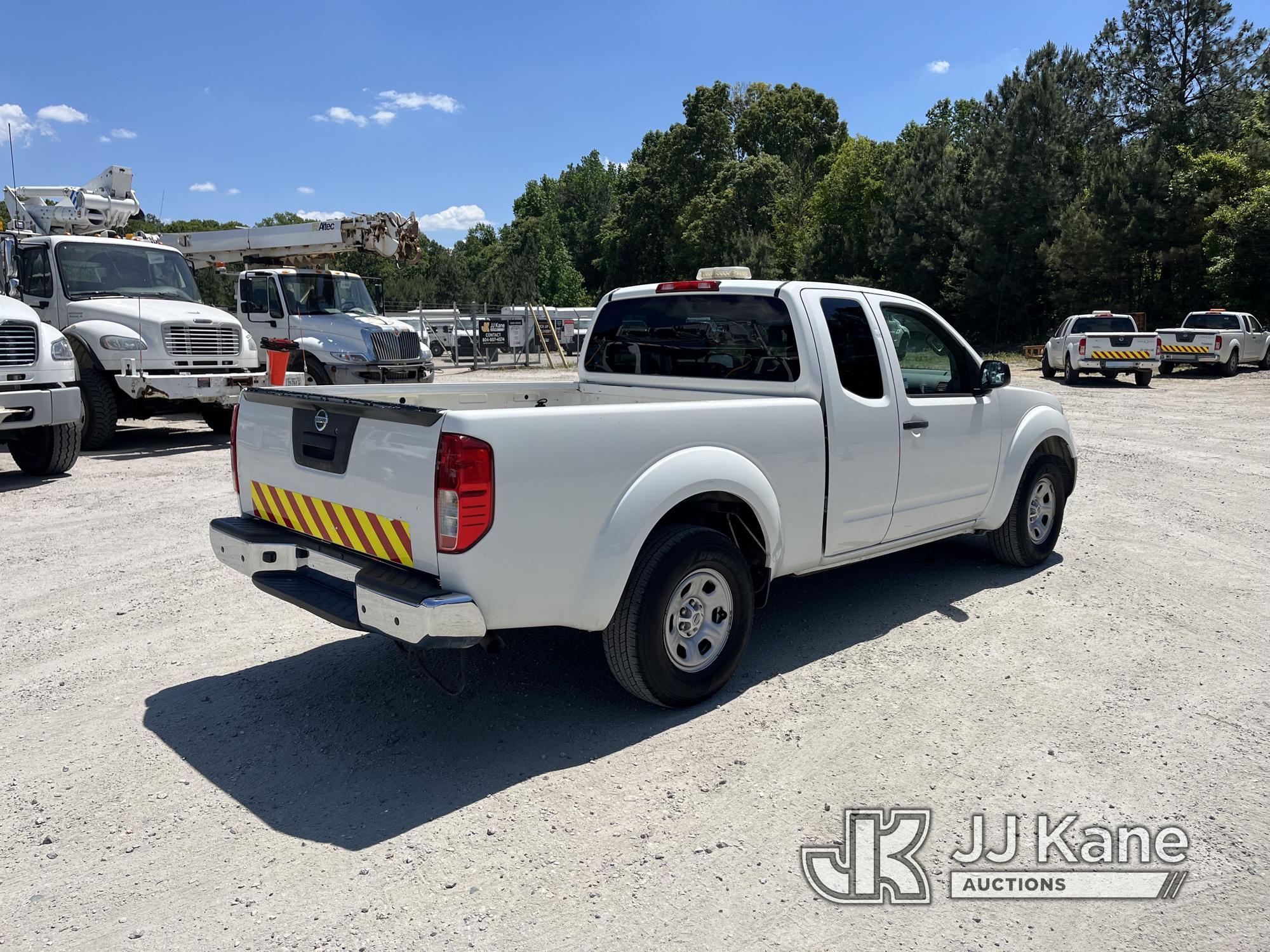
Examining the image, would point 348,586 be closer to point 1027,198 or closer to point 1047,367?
point 1047,367

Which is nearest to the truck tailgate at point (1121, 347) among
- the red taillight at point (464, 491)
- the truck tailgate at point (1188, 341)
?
the truck tailgate at point (1188, 341)

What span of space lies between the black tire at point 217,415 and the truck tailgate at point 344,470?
9481 millimetres

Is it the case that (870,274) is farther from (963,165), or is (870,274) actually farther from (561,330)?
(561,330)

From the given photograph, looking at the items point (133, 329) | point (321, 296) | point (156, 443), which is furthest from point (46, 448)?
point (321, 296)

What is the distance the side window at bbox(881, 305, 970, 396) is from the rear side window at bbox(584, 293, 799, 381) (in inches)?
32.1

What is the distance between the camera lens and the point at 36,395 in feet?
30.1

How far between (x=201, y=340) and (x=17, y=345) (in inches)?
124

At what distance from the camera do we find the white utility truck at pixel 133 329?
38.7 feet

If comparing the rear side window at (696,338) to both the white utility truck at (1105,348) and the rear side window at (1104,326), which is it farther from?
the rear side window at (1104,326)

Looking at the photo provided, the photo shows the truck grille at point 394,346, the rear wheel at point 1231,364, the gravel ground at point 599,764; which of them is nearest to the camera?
the gravel ground at point 599,764

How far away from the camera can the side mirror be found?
18.8 feet

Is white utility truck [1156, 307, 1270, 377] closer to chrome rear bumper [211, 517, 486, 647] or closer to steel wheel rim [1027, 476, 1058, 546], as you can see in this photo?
steel wheel rim [1027, 476, 1058, 546]

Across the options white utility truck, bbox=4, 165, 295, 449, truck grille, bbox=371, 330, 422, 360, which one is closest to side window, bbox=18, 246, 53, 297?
white utility truck, bbox=4, 165, 295, 449

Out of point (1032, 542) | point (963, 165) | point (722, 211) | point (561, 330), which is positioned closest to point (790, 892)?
point (1032, 542)
